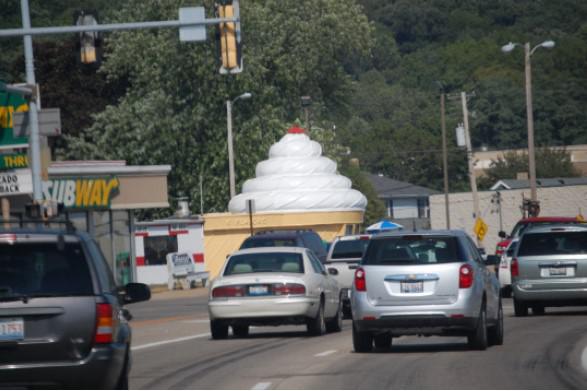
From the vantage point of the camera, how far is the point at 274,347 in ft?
76.2

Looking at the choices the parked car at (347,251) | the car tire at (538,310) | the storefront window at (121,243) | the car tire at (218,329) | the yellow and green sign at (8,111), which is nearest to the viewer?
the car tire at (218,329)

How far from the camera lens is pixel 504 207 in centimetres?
10425

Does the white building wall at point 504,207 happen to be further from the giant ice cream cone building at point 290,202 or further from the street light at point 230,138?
the street light at point 230,138

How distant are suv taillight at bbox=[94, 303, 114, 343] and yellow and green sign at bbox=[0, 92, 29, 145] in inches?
1179

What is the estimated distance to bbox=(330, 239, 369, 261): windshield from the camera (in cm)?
3272

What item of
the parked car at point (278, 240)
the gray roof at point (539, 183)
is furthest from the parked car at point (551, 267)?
the gray roof at point (539, 183)

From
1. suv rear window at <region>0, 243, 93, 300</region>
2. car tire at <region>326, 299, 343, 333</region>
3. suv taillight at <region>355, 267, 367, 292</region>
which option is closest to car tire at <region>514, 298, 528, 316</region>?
car tire at <region>326, 299, 343, 333</region>

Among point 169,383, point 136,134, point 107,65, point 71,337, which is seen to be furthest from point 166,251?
point 71,337

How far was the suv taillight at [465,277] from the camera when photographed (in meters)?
20.7

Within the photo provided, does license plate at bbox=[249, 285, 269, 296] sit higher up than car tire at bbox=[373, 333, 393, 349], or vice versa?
license plate at bbox=[249, 285, 269, 296]

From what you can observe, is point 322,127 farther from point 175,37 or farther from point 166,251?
point 166,251

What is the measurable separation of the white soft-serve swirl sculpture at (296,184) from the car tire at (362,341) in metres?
A: 45.2

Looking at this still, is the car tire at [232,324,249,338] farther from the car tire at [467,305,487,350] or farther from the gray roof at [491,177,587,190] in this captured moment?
the gray roof at [491,177,587,190]

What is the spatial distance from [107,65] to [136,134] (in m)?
5.46
